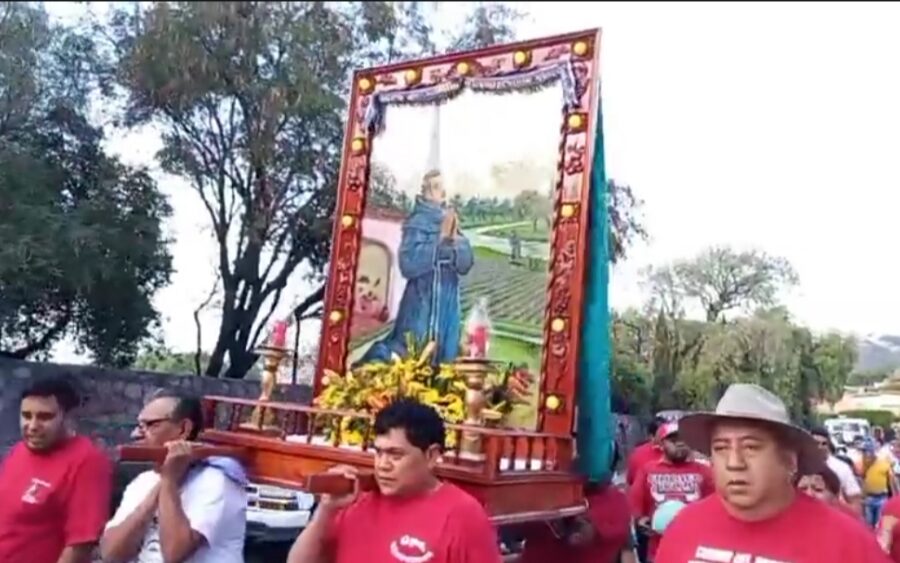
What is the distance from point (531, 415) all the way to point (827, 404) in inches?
142

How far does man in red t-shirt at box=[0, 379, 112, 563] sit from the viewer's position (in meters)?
3.14

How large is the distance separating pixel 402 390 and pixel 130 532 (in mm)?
2007

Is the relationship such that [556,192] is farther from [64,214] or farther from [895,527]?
[64,214]

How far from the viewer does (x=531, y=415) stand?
474 centimetres

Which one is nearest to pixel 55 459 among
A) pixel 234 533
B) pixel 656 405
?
pixel 234 533

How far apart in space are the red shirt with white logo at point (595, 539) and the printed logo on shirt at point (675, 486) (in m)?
0.66

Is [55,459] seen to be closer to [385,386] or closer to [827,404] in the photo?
[385,386]

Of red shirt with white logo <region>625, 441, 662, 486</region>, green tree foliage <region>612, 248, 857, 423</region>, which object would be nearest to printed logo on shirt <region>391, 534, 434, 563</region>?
red shirt with white logo <region>625, 441, 662, 486</region>

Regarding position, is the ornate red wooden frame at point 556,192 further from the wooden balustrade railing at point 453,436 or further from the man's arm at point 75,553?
the man's arm at point 75,553

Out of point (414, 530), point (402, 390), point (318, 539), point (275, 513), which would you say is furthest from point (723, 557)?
point (275, 513)

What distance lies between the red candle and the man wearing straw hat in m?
2.83

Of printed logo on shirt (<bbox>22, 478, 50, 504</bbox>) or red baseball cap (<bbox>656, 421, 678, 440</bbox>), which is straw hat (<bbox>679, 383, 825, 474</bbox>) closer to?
printed logo on shirt (<bbox>22, 478, 50, 504</bbox>)

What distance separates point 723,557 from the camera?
6.97 ft

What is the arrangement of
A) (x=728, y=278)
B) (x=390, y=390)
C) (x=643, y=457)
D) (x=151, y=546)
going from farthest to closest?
(x=728, y=278) < (x=643, y=457) < (x=390, y=390) < (x=151, y=546)
